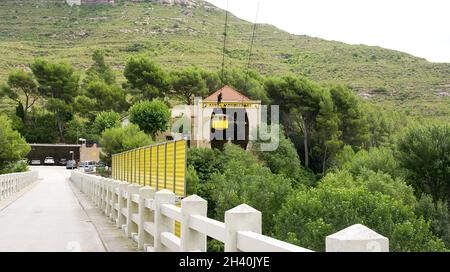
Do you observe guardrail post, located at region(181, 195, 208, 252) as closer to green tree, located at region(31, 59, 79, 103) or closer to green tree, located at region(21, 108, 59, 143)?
green tree, located at region(21, 108, 59, 143)

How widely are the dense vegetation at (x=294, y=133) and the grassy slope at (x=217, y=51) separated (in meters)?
0.68

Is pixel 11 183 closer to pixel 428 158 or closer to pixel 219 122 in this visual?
pixel 428 158

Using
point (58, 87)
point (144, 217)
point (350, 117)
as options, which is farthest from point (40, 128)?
point (144, 217)

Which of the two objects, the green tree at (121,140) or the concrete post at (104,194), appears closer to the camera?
the concrete post at (104,194)

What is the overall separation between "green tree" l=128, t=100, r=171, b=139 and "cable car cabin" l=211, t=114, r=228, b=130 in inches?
361

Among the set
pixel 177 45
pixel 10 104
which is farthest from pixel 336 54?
pixel 10 104

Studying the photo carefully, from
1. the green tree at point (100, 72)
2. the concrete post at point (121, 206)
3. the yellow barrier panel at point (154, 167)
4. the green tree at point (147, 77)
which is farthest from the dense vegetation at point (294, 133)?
the yellow barrier panel at point (154, 167)

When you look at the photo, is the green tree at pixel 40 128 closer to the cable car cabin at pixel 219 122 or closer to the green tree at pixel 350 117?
the cable car cabin at pixel 219 122

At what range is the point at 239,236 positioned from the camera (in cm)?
509

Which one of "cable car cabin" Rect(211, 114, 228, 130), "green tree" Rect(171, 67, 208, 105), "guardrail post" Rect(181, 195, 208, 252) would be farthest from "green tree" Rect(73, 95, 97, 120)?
"guardrail post" Rect(181, 195, 208, 252)

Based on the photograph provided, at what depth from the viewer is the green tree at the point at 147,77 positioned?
110188mm

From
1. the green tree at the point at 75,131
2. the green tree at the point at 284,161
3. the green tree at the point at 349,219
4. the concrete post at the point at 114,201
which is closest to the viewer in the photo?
the concrete post at the point at 114,201
